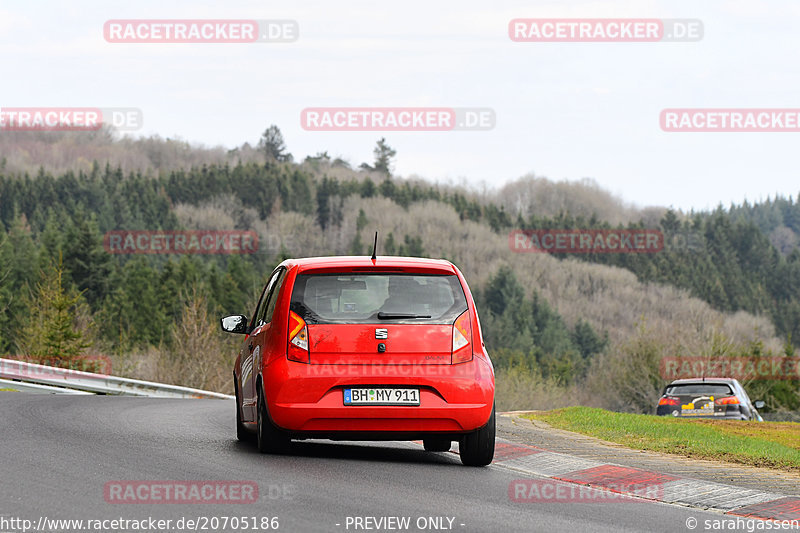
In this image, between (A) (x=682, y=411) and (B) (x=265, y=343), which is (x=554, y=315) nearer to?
(A) (x=682, y=411)

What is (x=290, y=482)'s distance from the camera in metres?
8.14

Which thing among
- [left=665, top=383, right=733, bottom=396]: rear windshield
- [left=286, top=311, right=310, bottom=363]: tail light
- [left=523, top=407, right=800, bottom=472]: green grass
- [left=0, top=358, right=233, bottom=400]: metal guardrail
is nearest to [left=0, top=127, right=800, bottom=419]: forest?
[left=0, top=358, right=233, bottom=400]: metal guardrail

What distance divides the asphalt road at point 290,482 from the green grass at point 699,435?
107 inches

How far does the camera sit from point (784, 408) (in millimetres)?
62906

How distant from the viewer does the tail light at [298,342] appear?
9266mm

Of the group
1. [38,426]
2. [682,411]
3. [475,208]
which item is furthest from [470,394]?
[475,208]

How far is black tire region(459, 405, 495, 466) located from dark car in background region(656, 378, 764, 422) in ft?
40.4

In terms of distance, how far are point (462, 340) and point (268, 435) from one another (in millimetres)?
1867

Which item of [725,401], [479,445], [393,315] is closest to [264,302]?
[393,315]

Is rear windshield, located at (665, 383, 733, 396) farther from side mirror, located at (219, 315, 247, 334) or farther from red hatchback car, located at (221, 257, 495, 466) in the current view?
red hatchback car, located at (221, 257, 495, 466)

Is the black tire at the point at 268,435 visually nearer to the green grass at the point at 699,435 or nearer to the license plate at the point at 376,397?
the license plate at the point at 376,397

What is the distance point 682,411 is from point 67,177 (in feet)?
492

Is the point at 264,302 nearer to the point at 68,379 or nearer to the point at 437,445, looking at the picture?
the point at 437,445

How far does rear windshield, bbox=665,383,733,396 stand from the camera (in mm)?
21172
